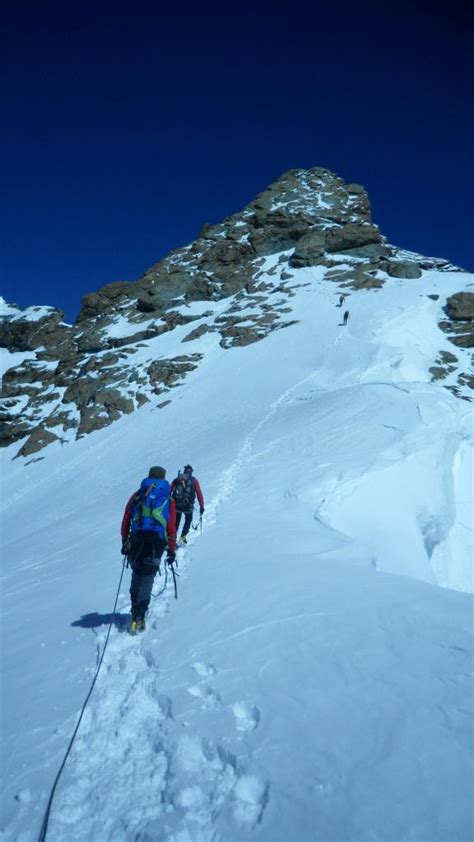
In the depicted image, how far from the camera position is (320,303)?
4372 centimetres

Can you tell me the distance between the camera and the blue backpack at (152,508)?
18.1 feet

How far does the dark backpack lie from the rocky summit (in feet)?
73.4

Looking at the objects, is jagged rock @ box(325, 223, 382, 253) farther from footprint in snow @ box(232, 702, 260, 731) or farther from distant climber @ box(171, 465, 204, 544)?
footprint in snow @ box(232, 702, 260, 731)

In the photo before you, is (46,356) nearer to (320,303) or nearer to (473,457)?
(320,303)

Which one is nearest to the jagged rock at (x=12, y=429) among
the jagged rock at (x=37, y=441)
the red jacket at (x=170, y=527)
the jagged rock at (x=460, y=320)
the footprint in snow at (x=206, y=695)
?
the jagged rock at (x=37, y=441)

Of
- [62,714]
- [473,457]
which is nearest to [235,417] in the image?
[473,457]

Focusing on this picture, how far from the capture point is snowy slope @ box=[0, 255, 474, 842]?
2.69 m

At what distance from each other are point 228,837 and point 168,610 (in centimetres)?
333

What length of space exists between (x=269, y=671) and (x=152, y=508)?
2373 millimetres

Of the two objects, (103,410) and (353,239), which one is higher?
(353,239)

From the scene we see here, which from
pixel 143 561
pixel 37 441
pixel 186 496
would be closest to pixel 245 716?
pixel 143 561

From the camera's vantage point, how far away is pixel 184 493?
9492mm

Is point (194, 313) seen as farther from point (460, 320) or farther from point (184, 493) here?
point (184, 493)

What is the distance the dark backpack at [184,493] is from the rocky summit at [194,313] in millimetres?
22382
